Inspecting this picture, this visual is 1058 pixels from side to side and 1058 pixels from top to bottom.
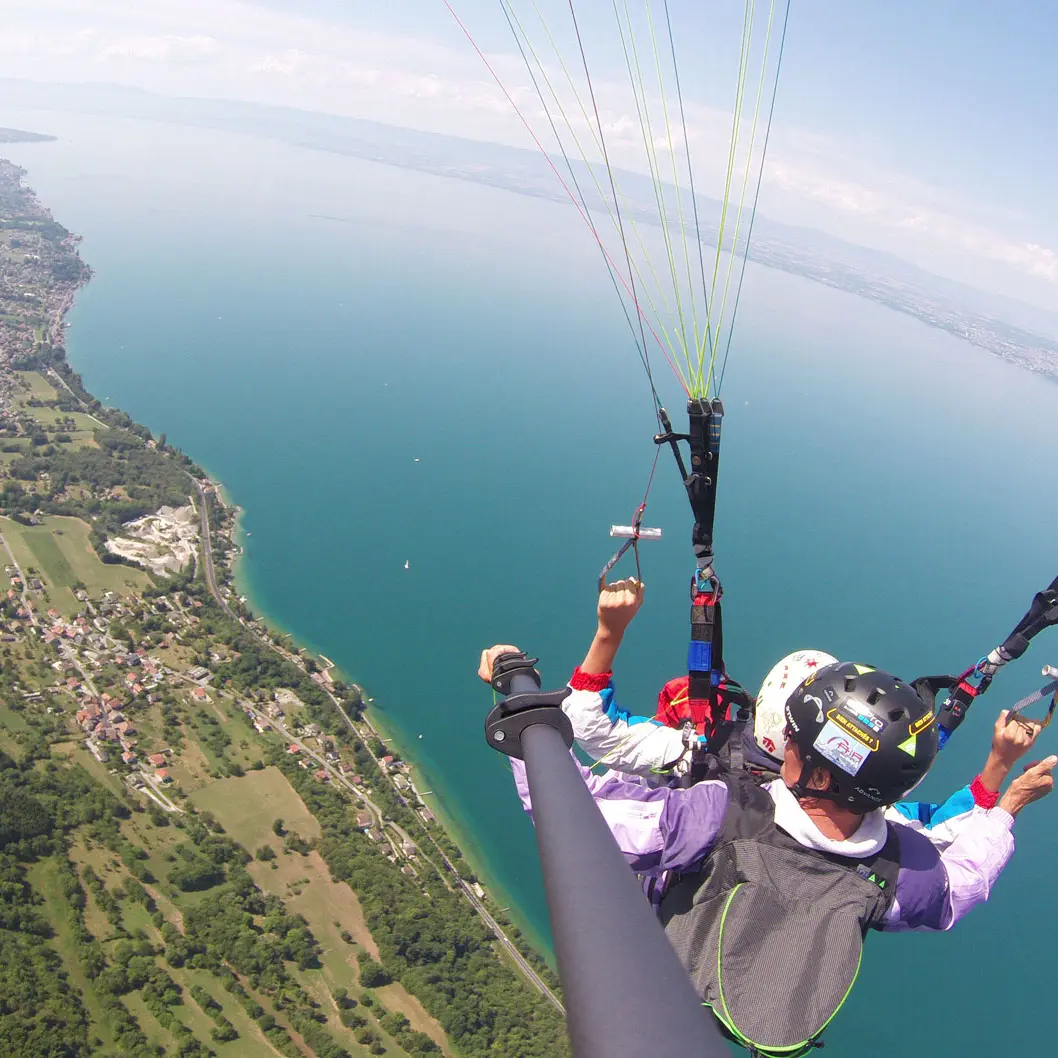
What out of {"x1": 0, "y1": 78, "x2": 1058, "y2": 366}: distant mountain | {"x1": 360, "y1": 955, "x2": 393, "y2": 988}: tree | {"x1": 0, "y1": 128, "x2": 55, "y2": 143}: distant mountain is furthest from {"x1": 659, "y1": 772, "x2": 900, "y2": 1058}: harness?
{"x1": 0, "y1": 128, "x2": 55, "y2": 143}: distant mountain

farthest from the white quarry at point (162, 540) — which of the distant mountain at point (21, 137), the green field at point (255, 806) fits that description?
the distant mountain at point (21, 137)

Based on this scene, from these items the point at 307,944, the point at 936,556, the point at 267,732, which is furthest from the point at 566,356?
the point at 307,944

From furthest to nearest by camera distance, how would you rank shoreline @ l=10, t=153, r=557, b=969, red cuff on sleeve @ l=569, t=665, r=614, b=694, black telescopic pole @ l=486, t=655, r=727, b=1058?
1. shoreline @ l=10, t=153, r=557, b=969
2. red cuff on sleeve @ l=569, t=665, r=614, b=694
3. black telescopic pole @ l=486, t=655, r=727, b=1058

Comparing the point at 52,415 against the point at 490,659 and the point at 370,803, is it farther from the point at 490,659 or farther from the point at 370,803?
the point at 490,659

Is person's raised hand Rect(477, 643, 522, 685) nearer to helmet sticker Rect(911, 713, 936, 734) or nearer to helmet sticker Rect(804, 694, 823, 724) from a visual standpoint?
helmet sticker Rect(804, 694, 823, 724)

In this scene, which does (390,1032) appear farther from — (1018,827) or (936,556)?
(936,556)

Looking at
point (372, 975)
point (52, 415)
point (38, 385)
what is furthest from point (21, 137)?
point (372, 975)
